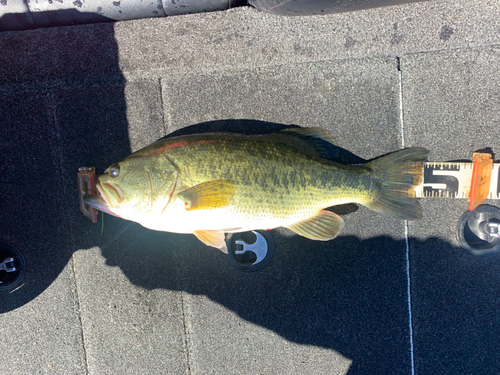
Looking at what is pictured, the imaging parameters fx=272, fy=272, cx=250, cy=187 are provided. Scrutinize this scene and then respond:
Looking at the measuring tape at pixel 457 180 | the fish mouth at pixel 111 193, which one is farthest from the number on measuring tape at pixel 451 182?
the fish mouth at pixel 111 193

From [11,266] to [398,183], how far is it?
2.85m

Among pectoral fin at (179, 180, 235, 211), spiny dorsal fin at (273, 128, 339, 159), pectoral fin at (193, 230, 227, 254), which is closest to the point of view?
pectoral fin at (179, 180, 235, 211)

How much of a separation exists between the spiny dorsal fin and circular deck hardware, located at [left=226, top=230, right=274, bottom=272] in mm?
716

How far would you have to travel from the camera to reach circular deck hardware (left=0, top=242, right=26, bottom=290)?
6.66 ft

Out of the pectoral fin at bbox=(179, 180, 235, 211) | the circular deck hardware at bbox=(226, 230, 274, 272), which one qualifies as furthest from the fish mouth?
the circular deck hardware at bbox=(226, 230, 274, 272)

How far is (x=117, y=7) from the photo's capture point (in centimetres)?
200

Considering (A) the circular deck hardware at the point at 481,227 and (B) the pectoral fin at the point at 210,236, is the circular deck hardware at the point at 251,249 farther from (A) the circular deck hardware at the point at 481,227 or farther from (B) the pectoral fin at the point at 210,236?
(A) the circular deck hardware at the point at 481,227

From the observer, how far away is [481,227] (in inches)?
78.3

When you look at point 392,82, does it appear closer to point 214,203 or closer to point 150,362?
point 214,203

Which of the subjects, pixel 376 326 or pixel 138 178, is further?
pixel 376 326

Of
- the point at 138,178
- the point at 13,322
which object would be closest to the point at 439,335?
the point at 138,178

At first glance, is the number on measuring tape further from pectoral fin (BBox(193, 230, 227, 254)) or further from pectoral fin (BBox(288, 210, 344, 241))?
pectoral fin (BBox(193, 230, 227, 254))

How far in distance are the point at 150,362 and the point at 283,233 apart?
1.42 m

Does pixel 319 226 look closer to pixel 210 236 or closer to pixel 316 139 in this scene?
pixel 316 139
